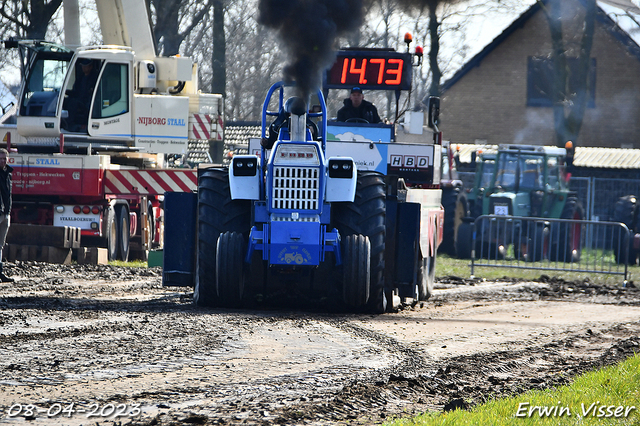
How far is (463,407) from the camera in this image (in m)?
5.48

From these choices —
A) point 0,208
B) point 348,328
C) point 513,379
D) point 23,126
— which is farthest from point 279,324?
point 23,126

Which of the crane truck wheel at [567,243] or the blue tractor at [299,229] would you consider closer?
the blue tractor at [299,229]

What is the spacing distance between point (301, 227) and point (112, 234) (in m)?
8.97

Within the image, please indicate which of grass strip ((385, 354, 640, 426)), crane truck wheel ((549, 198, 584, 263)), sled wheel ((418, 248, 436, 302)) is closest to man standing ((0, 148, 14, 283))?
sled wheel ((418, 248, 436, 302))

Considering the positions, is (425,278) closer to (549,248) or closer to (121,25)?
(549,248)

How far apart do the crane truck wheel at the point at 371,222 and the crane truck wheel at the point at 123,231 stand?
8901 millimetres

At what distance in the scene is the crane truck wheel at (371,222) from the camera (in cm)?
980

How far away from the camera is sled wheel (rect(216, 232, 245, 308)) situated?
9516 mm

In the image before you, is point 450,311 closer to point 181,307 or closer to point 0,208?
point 181,307

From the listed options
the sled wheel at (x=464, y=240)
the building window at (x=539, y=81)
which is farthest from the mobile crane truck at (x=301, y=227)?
the building window at (x=539, y=81)

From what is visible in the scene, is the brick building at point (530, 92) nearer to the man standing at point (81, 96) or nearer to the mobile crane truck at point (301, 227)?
the man standing at point (81, 96)

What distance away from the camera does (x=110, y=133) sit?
1878 cm

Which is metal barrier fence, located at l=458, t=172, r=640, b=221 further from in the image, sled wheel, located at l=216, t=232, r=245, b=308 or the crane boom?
sled wheel, located at l=216, t=232, r=245, b=308

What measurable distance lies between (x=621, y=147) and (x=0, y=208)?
3168 centimetres
